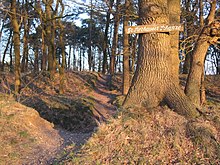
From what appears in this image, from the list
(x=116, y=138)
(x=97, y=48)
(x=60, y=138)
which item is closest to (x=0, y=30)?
(x=97, y=48)

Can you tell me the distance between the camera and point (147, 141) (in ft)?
15.1

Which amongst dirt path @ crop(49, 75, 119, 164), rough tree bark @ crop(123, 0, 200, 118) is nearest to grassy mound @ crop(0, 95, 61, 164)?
dirt path @ crop(49, 75, 119, 164)

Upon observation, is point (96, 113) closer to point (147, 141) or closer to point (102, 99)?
point (102, 99)

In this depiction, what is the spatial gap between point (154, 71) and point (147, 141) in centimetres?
185

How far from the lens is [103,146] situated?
14.7 feet

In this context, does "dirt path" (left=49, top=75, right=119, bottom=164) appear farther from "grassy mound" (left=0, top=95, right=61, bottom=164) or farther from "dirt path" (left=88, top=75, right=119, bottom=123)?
"grassy mound" (left=0, top=95, right=61, bottom=164)

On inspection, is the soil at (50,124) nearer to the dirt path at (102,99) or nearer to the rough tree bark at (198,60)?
the dirt path at (102,99)

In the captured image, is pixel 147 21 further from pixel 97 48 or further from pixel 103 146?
pixel 97 48

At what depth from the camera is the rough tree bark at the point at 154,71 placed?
575 cm

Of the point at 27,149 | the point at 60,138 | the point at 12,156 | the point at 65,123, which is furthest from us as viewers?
the point at 65,123

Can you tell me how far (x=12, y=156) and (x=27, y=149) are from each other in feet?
1.77

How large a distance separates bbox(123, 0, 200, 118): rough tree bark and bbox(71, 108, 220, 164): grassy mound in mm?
444

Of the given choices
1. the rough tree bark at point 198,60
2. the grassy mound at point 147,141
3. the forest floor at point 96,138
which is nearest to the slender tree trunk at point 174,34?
the rough tree bark at point 198,60

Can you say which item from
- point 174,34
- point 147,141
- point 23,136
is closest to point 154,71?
point 174,34
